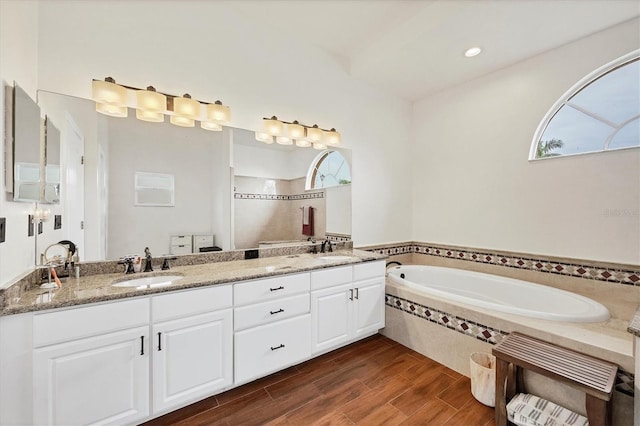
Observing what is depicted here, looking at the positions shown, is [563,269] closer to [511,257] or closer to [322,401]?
[511,257]

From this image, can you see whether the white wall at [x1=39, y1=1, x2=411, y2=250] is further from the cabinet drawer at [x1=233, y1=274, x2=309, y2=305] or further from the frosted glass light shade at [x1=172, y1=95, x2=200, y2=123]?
the cabinet drawer at [x1=233, y1=274, x2=309, y2=305]

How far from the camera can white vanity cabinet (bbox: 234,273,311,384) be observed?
1755 mm

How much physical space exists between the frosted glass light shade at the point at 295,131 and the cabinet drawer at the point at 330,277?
1.34 meters

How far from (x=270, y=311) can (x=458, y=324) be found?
152 centimetres

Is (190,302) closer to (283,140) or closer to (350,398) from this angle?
(350,398)

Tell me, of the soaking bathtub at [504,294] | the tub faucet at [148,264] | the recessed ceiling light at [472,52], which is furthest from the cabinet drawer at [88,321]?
the recessed ceiling light at [472,52]

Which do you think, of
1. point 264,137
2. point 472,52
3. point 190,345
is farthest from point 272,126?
point 472,52

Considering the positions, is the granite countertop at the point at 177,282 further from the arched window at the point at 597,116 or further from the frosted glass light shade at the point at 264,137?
the arched window at the point at 597,116

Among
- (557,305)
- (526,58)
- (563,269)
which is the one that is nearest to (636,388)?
(557,305)

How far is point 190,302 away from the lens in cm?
157

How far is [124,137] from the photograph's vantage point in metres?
1.91

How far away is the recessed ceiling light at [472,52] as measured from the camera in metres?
2.47

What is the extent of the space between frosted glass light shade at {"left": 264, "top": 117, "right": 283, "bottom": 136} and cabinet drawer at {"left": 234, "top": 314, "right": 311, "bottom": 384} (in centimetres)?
164

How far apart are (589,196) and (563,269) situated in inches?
26.9
